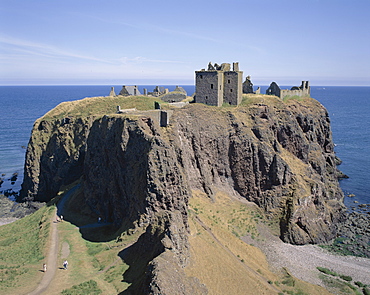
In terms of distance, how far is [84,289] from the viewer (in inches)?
1363

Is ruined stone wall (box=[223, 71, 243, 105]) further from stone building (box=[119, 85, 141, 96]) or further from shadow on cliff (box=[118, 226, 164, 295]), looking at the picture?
shadow on cliff (box=[118, 226, 164, 295])

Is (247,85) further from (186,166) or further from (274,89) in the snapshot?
(186,166)

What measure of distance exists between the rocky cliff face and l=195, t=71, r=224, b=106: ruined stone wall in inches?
112

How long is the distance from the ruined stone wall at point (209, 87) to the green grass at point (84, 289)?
4107cm

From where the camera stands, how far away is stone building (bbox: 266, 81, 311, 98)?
80.6m

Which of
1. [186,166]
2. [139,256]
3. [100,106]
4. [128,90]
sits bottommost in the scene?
[139,256]

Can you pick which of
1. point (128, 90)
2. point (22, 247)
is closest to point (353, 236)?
point (22, 247)

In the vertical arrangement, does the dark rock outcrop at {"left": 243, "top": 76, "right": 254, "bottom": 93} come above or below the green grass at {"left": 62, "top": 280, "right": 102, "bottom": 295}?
above

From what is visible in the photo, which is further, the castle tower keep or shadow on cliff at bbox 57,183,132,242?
the castle tower keep

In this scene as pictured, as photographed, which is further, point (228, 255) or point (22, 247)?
point (22, 247)

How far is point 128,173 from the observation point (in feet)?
164

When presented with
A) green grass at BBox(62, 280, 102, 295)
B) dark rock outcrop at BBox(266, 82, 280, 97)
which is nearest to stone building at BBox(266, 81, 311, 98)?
dark rock outcrop at BBox(266, 82, 280, 97)

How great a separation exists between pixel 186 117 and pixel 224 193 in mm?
14464

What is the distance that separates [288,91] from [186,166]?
39.8 metres
